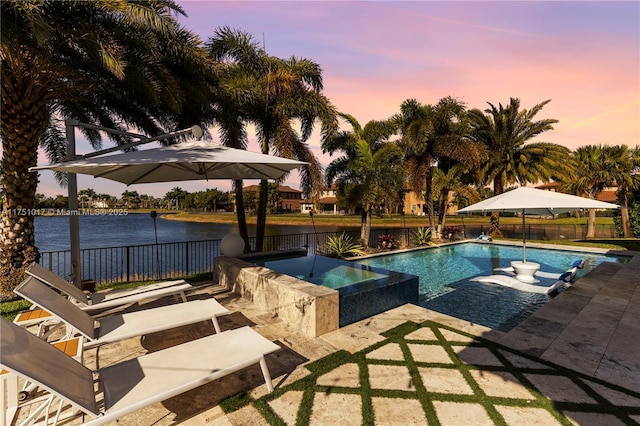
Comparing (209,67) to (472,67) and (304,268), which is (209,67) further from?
(472,67)

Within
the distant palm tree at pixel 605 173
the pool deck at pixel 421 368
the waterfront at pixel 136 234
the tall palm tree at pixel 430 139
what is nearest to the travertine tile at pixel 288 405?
the pool deck at pixel 421 368

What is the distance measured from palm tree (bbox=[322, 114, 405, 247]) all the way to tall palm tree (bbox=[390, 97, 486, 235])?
86.0 inches

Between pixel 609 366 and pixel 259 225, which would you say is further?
pixel 259 225

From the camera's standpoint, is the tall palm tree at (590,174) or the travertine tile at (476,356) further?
the tall palm tree at (590,174)

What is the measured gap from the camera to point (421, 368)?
3.40 m

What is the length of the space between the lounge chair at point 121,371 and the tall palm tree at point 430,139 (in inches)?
592

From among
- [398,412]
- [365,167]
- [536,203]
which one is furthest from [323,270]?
[365,167]

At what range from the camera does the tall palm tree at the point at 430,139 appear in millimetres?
15844

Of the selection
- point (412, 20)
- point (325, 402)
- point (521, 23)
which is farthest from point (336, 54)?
point (325, 402)

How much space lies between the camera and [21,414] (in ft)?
9.03

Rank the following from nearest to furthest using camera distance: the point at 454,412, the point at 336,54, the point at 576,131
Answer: the point at 454,412 < the point at 336,54 < the point at 576,131

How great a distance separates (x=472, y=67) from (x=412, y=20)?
219cm

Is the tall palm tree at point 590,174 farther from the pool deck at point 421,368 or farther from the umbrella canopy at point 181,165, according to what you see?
the umbrella canopy at point 181,165

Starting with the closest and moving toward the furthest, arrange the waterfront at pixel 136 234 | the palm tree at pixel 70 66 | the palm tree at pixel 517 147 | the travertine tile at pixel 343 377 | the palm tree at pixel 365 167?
the travertine tile at pixel 343 377
the palm tree at pixel 70 66
the palm tree at pixel 365 167
the palm tree at pixel 517 147
the waterfront at pixel 136 234
